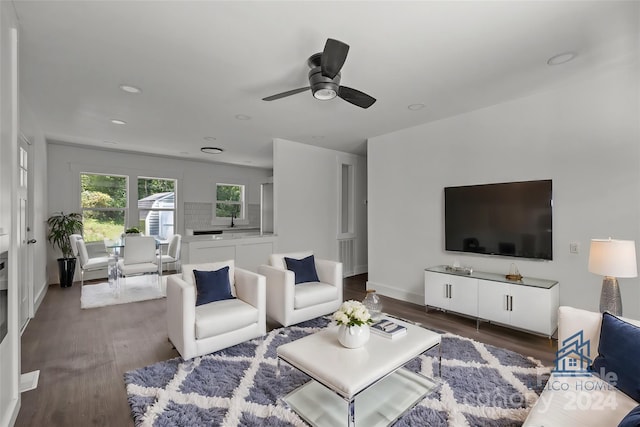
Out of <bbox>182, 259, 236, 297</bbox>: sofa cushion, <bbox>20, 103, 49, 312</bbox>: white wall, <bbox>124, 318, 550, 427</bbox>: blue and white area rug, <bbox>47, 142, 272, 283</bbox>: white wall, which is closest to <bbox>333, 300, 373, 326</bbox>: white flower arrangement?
<bbox>124, 318, 550, 427</bbox>: blue and white area rug

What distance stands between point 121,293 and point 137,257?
0.66 m

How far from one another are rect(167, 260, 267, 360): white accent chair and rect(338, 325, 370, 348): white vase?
118cm

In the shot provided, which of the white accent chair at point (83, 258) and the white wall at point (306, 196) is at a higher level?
the white wall at point (306, 196)

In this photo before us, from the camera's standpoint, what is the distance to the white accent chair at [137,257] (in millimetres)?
4766

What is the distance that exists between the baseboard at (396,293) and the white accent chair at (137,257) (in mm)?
3693

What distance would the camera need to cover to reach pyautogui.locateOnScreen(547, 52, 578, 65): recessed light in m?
2.43

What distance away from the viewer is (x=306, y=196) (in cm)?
546

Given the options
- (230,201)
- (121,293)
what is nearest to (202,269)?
(121,293)

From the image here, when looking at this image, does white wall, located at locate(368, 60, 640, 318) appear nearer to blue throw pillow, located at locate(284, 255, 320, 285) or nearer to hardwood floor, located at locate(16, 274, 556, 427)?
hardwood floor, located at locate(16, 274, 556, 427)

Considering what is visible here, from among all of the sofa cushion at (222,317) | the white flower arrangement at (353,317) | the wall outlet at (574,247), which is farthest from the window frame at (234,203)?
the wall outlet at (574,247)

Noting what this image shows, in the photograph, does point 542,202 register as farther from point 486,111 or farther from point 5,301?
point 5,301

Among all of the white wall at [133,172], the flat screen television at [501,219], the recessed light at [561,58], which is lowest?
the flat screen television at [501,219]

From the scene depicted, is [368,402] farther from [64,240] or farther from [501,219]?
[64,240]

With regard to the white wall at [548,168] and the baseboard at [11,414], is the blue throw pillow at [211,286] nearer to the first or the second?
the baseboard at [11,414]
